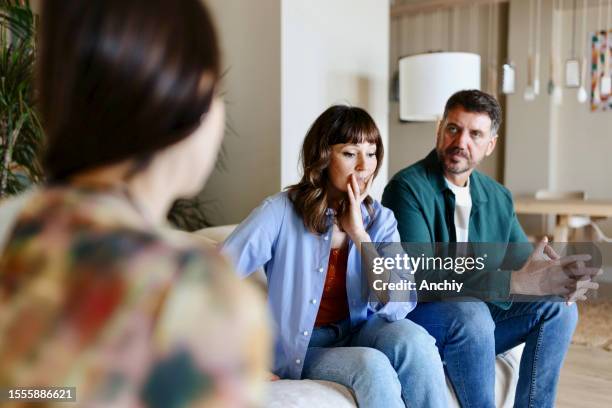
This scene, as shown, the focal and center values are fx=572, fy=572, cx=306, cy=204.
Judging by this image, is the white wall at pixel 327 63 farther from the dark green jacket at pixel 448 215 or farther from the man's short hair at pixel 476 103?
the man's short hair at pixel 476 103

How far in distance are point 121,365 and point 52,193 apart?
0.15 meters

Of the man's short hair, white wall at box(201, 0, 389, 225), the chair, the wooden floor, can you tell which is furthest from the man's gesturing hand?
the chair

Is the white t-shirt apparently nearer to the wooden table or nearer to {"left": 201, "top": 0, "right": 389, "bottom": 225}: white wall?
{"left": 201, "top": 0, "right": 389, "bottom": 225}: white wall

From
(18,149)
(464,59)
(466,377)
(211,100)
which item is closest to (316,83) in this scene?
(464,59)

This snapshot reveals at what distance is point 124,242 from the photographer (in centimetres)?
41

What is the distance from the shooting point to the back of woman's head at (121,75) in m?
0.44

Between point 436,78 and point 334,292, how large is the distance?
2.14 meters

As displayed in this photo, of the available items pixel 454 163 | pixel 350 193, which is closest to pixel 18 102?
pixel 350 193

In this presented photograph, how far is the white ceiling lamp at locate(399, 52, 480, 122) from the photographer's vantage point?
3.43 meters

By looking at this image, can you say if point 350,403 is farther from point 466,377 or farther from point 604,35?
point 604,35

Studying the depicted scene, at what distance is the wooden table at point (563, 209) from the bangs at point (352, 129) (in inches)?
109

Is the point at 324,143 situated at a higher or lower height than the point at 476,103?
lower

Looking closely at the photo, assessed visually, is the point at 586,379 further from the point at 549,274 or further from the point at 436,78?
the point at 436,78

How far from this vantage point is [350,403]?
1461 mm
